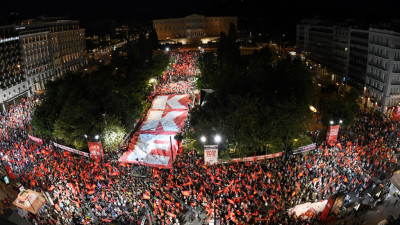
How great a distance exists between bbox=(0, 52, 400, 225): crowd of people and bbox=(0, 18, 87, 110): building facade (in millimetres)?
34463

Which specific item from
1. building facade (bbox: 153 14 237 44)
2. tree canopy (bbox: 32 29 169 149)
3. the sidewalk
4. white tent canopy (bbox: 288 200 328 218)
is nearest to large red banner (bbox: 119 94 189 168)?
tree canopy (bbox: 32 29 169 149)

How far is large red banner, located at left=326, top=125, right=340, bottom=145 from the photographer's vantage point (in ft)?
108

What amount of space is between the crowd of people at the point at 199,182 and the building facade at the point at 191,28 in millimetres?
92621

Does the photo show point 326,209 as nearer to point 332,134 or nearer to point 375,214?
point 375,214

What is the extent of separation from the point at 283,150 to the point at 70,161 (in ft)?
72.4

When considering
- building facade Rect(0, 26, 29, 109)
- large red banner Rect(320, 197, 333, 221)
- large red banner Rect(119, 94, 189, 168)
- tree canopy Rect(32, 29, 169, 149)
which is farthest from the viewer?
building facade Rect(0, 26, 29, 109)

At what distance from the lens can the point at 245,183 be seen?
86.7 ft

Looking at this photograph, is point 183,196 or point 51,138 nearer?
point 183,196

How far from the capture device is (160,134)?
3819 cm

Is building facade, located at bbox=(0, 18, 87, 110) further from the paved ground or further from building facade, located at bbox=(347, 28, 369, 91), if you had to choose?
building facade, located at bbox=(347, 28, 369, 91)

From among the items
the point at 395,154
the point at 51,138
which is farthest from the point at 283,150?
the point at 51,138

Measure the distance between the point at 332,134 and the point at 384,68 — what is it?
22000 millimetres

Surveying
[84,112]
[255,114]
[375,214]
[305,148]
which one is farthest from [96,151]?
[375,214]

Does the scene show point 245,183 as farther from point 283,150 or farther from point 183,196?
point 283,150
